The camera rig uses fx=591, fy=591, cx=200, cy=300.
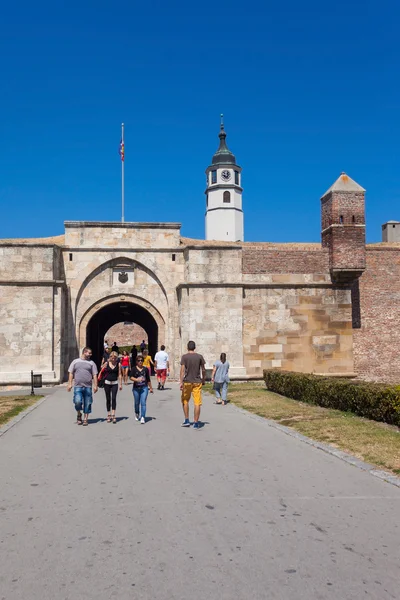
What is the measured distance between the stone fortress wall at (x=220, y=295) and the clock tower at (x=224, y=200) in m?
42.4

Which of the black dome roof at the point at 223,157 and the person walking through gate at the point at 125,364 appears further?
the black dome roof at the point at 223,157

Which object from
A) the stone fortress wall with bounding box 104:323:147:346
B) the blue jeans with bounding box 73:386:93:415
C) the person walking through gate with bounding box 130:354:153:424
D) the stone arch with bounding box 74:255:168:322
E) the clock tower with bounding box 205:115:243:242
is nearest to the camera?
the blue jeans with bounding box 73:386:93:415

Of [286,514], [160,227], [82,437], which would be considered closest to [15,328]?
[160,227]

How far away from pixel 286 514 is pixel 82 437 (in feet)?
18.2

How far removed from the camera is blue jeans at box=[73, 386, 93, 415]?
38.9ft

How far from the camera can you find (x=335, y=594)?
380 cm

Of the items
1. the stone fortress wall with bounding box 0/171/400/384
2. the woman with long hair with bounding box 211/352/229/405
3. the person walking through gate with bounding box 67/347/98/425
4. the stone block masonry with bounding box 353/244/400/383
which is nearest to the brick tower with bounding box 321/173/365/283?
the stone fortress wall with bounding box 0/171/400/384

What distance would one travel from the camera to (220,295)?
22.5 meters

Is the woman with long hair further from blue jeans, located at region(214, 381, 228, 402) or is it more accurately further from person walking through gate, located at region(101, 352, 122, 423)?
person walking through gate, located at region(101, 352, 122, 423)

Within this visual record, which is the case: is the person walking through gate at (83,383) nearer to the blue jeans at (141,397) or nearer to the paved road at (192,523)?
the blue jeans at (141,397)

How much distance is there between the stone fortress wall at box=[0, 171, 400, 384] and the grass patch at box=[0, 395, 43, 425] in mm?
3907

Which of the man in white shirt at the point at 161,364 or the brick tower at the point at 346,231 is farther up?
the brick tower at the point at 346,231

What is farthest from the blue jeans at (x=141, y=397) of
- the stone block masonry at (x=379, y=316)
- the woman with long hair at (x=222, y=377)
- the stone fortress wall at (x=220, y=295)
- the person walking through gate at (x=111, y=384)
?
the stone block masonry at (x=379, y=316)

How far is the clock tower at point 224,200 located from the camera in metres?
65.8
